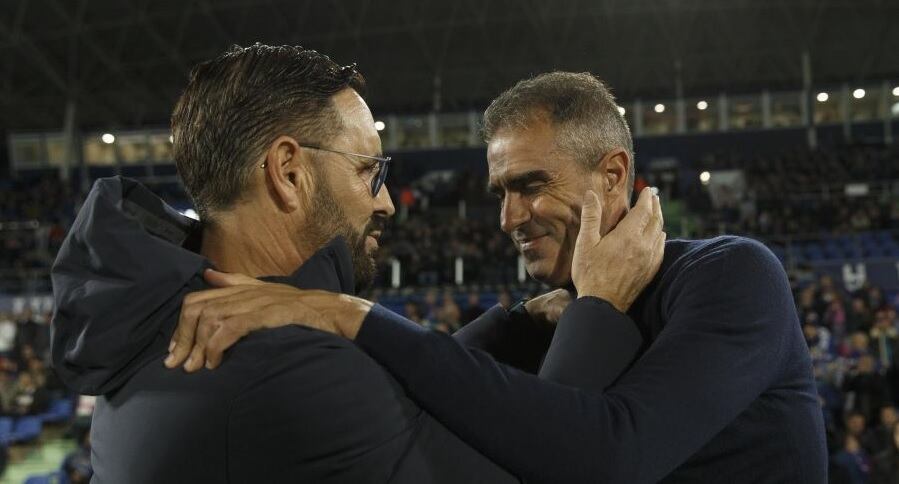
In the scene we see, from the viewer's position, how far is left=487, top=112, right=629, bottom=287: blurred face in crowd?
7.18 ft

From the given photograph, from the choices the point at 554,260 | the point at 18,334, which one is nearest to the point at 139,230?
the point at 554,260

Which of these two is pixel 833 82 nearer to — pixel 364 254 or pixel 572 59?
pixel 572 59

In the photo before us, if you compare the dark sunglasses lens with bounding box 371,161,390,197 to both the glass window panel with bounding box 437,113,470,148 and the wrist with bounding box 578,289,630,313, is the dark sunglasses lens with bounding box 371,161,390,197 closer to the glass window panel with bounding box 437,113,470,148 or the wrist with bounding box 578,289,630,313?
the wrist with bounding box 578,289,630,313

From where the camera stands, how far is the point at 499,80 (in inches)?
1086

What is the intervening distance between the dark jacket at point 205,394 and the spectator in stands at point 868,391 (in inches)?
323

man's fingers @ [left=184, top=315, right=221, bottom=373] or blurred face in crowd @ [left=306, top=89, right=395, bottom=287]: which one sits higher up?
blurred face in crowd @ [left=306, top=89, right=395, bottom=287]

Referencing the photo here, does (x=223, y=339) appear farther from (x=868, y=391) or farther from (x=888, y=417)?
(x=868, y=391)

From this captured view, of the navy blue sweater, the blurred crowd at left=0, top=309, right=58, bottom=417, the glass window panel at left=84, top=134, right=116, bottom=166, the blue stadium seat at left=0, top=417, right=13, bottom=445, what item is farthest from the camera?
the glass window panel at left=84, top=134, right=116, bottom=166

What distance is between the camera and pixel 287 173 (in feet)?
5.34

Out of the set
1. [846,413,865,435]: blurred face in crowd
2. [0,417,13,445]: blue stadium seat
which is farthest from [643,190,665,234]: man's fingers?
[0,417,13,445]: blue stadium seat

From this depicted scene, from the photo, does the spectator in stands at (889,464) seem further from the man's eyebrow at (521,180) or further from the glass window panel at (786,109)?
the glass window panel at (786,109)

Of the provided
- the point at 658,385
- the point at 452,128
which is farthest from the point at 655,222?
the point at 452,128

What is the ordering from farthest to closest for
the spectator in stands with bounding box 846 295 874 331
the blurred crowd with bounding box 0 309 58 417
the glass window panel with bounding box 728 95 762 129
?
the glass window panel with bounding box 728 95 762 129, the blurred crowd with bounding box 0 309 58 417, the spectator in stands with bounding box 846 295 874 331

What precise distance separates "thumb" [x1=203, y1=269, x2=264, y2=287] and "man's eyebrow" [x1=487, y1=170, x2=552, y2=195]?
909 millimetres
